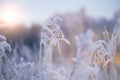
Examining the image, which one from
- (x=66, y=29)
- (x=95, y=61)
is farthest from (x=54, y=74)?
(x=66, y=29)

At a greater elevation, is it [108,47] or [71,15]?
[71,15]

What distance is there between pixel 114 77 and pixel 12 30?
198cm

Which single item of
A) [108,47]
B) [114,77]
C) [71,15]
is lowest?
[114,77]

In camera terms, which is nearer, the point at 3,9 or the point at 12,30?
the point at 3,9

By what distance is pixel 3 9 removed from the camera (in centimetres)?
229

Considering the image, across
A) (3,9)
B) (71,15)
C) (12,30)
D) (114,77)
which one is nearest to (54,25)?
(114,77)

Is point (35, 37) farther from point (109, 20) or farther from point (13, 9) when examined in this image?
point (13, 9)

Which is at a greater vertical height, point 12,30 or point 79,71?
point 12,30

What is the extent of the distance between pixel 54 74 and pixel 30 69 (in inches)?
4.8

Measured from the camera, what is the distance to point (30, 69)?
5.49 ft

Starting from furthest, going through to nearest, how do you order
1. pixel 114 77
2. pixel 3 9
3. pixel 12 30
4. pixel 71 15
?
pixel 71 15 < pixel 12 30 < pixel 3 9 < pixel 114 77

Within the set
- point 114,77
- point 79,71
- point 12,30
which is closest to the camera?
point 79,71

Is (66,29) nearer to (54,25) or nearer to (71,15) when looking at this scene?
(71,15)

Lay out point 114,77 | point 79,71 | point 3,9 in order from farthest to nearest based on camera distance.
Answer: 1. point 3,9
2. point 114,77
3. point 79,71
